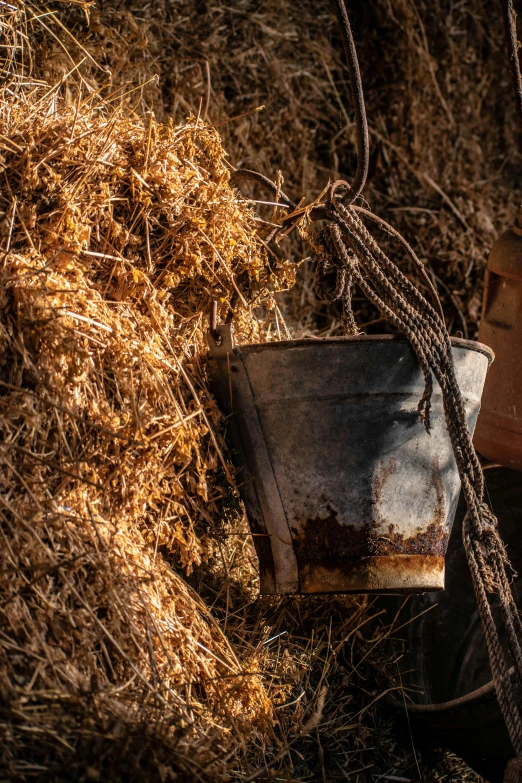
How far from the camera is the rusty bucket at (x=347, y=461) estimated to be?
1.77m

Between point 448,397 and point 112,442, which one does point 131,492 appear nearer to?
point 112,442

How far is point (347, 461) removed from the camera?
70.5 inches

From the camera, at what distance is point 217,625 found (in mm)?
1849

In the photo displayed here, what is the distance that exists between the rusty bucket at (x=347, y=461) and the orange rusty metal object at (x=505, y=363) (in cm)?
47

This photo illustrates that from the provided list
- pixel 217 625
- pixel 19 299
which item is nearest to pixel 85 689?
pixel 217 625

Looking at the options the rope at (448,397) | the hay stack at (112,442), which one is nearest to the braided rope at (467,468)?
the rope at (448,397)

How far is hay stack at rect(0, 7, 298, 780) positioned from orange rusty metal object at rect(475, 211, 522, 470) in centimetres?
68

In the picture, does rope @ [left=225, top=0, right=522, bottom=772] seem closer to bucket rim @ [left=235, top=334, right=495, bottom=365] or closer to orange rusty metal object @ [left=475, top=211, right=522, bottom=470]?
bucket rim @ [left=235, top=334, right=495, bottom=365]

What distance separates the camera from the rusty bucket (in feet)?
5.82

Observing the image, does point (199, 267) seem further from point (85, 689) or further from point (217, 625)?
point (85, 689)

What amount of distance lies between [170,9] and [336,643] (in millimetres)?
2266

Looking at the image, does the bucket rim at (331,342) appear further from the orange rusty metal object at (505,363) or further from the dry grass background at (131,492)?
the orange rusty metal object at (505,363)

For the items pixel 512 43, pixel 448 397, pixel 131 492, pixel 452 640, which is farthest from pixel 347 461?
pixel 512 43

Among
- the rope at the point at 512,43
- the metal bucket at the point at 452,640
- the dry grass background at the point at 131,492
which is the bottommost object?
the metal bucket at the point at 452,640
